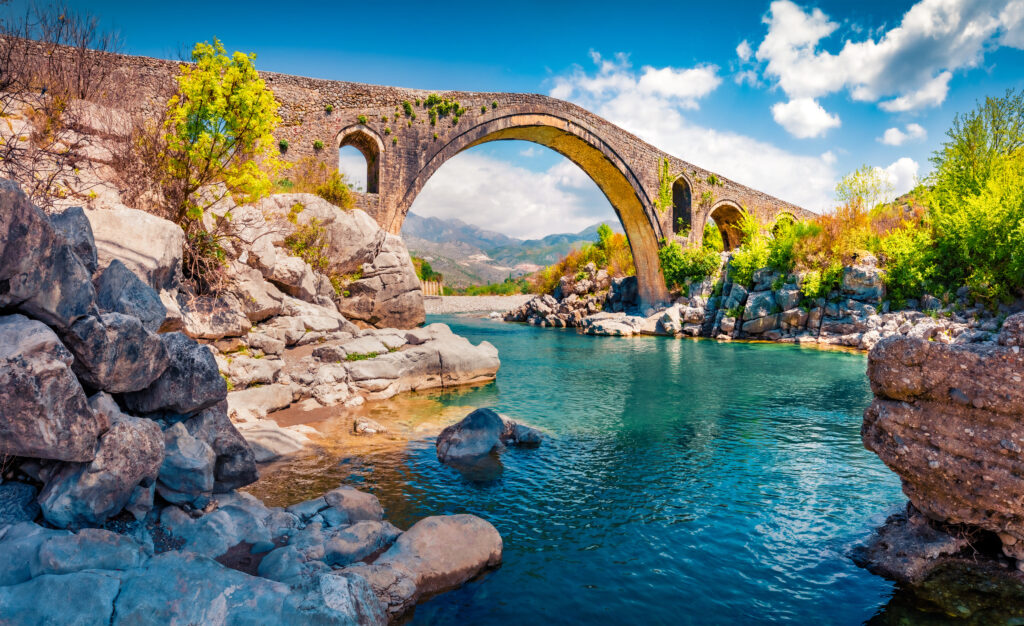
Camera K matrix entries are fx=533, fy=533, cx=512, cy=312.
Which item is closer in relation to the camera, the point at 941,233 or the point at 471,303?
the point at 941,233

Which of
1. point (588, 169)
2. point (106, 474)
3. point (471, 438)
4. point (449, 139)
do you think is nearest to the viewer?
point (106, 474)

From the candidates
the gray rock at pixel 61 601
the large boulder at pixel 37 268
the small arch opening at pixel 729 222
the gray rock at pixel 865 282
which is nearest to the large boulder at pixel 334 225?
the large boulder at pixel 37 268

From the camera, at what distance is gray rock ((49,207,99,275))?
4.06 m

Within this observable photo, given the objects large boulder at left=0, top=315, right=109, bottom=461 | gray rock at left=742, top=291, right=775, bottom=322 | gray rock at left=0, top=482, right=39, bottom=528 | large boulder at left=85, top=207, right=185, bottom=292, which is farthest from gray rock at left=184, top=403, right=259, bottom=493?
gray rock at left=742, top=291, right=775, bottom=322

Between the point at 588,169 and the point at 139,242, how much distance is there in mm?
25289

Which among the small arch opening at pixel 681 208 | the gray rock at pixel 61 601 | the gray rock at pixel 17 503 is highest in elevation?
the small arch opening at pixel 681 208

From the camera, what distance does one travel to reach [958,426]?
157 inches

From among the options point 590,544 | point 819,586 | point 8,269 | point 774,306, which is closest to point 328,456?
point 590,544

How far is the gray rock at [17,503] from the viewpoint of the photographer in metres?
3.23

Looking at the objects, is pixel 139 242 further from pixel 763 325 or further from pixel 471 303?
pixel 471 303

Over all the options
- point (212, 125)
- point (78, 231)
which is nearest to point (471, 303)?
point (212, 125)

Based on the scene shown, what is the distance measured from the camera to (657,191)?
30.6 m

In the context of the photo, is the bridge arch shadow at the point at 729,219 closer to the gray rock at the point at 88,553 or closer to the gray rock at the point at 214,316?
the gray rock at the point at 214,316

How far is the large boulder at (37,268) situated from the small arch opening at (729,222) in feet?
118
